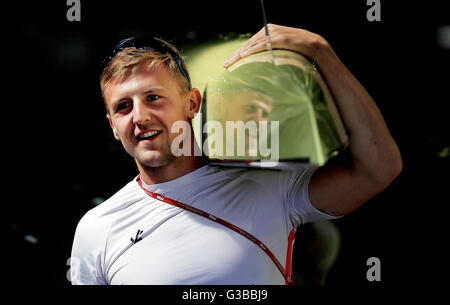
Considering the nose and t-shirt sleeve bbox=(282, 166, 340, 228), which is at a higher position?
the nose

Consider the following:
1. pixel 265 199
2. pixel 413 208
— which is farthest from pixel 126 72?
pixel 413 208

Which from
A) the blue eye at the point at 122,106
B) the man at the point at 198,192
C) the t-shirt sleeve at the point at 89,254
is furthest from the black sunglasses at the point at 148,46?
the t-shirt sleeve at the point at 89,254

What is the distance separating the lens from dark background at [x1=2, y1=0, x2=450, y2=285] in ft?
4.09

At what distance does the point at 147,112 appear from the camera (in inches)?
39.2

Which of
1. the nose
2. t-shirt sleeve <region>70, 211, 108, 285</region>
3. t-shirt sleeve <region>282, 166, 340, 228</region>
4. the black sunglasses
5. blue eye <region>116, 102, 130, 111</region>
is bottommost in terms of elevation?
t-shirt sleeve <region>70, 211, 108, 285</region>

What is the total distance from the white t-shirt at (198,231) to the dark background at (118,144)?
26 cm

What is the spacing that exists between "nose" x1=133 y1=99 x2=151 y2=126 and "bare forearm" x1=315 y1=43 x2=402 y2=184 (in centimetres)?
41

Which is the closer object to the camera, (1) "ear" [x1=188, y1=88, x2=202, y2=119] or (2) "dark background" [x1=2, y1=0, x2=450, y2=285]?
(1) "ear" [x1=188, y1=88, x2=202, y2=119]

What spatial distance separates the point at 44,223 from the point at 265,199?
2.93 ft

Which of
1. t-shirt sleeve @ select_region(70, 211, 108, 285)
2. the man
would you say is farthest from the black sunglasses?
t-shirt sleeve @ select_region(70, 211, 108, 285)

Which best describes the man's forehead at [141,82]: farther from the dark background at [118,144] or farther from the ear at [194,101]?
the dark background at [118,144]

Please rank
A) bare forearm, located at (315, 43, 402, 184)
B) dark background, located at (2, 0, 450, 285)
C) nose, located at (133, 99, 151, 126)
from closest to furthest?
bare forearm, located at (315, 43, 402, 184) → nose, located at (133, 99, 151, 126) → dark background, located at (2, 0, 450, 285)

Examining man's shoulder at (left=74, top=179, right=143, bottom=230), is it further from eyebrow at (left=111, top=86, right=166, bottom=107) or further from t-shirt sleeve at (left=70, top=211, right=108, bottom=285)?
eyebrow at (left=111, top=86, right=166, bottom=107)

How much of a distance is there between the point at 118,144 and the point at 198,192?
1.23 ft
